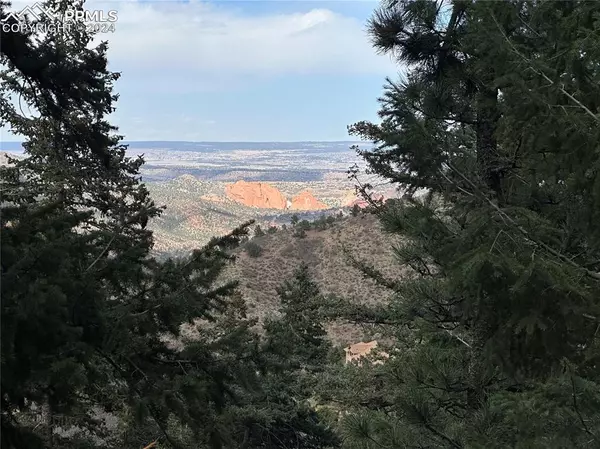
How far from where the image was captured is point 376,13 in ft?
21.6

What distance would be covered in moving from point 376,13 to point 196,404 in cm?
516

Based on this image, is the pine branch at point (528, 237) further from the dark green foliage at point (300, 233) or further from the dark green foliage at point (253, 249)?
the dark green foliage at point (300, 233)

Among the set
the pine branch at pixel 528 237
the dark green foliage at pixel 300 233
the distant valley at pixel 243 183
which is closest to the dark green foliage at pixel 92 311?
the pine branch at pixel 528 237

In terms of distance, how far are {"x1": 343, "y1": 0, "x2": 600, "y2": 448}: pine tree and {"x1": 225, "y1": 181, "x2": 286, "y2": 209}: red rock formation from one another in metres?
95.9

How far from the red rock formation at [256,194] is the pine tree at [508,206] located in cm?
9588

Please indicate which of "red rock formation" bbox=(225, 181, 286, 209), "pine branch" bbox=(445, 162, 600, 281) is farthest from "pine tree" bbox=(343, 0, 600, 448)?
"red rock formation" bbox=(225, 181, 286, 209)

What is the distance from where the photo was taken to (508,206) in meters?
4.27

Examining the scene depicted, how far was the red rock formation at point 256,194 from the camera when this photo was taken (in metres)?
108

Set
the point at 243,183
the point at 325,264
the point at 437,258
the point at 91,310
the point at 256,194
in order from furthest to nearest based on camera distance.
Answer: the point at 256,194 → the point at 243,183 → the point at 325,264 → the point at 437,258 → the point at 91,310

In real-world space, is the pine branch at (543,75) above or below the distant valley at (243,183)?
above

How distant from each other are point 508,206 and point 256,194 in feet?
372

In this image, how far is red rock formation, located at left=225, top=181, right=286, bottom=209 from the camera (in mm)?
108012

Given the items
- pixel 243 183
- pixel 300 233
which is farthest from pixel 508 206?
pixel 243 183

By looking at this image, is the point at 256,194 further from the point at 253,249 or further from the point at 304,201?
the point at 253,249
